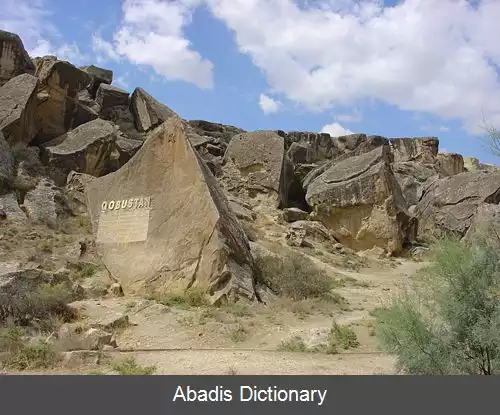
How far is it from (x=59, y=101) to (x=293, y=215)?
37.9 feet

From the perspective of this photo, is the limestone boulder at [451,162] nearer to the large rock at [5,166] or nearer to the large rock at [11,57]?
the large rock at [11,57]

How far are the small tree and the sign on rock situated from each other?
7.47 m

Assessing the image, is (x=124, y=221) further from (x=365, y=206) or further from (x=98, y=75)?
(x=98, y=75)

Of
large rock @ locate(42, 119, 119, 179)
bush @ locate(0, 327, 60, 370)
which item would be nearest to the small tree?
bush @ locate(0, 327, 60, 370)

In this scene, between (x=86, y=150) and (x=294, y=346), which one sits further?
(x=86, y=150)

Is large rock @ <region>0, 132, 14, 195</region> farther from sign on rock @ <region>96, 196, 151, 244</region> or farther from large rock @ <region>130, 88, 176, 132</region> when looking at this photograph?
large rock @ <region>130, 88, 176, 132</region>

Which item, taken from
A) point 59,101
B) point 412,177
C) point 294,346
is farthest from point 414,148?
point 294,346

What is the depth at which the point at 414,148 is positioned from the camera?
46844mm

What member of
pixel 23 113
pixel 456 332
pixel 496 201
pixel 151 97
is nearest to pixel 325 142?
pixel 151 97

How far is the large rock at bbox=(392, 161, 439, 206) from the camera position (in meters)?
28.1
